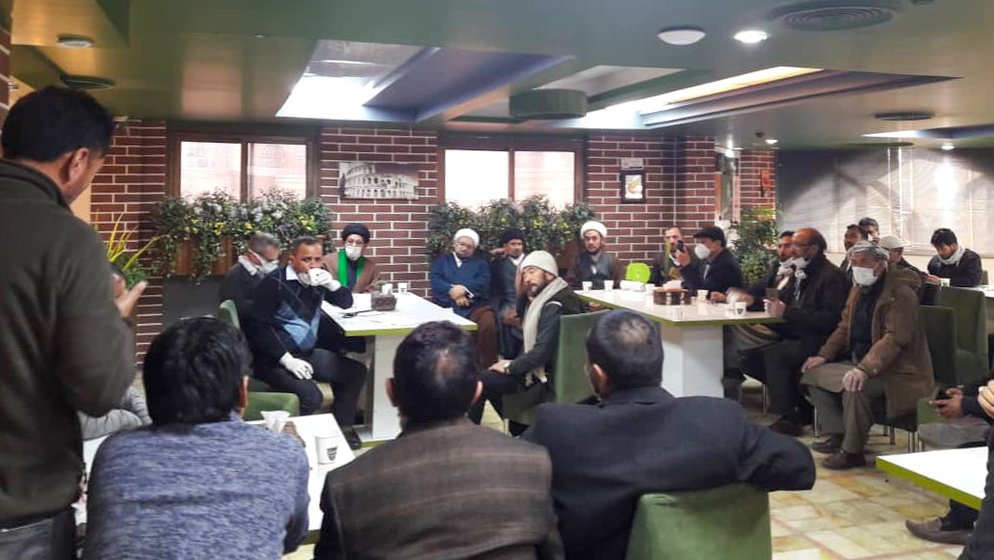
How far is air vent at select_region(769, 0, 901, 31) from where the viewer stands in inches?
109

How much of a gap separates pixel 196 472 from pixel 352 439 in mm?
3112

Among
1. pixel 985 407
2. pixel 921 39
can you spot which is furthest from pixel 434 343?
pixel 921 39

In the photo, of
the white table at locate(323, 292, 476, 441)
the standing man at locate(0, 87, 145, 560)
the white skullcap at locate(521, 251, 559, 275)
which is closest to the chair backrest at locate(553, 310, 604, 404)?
the white skullcap at locate(521, 251, 559, 275)

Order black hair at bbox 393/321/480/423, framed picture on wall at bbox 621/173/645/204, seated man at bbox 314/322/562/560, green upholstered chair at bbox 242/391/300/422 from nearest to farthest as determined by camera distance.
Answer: seated man at bbox 314/322/562/560 → black hair at bbox 393/321/480/423 → green upholstered chair at bbox 242/391/300/422 → framed picture on wall at bbox 621/173/645/204

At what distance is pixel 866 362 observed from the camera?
3.63 meters

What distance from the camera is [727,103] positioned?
19.0 ft

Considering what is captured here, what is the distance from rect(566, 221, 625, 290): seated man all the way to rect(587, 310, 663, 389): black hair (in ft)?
14.5

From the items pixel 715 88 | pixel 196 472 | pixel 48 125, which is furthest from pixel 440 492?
pixel 715 88

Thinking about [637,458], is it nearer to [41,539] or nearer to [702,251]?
[41,539]

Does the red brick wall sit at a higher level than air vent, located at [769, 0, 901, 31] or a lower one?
lower

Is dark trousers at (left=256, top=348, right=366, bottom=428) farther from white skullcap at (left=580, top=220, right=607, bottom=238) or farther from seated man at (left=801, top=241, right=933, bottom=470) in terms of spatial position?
white skullcap at (left=580, top=220, right=607, bottom=238)

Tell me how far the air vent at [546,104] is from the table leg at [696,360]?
169 centimetres

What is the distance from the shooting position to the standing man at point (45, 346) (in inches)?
49.1

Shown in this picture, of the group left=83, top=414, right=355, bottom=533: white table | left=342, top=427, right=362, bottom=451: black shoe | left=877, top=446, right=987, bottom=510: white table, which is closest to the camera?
left=83, top=414, right=355, bottom=533: white table
